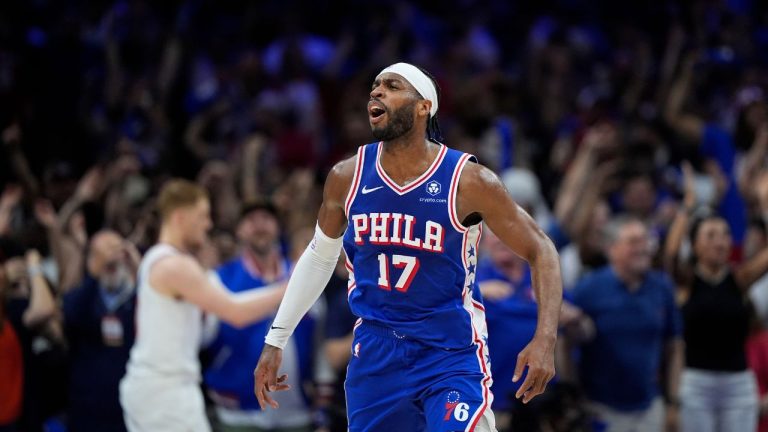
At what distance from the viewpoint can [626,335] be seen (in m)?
8.31

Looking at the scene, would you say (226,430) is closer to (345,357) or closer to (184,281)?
(345,357)

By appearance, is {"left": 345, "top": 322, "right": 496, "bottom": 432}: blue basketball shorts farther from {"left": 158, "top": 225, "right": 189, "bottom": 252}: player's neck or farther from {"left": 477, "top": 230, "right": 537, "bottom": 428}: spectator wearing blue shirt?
{"left": 477, "top": 230, "right": 537, "bottom": 428}: spectator wearing blue shirt

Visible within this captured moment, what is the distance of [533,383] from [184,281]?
246 cm

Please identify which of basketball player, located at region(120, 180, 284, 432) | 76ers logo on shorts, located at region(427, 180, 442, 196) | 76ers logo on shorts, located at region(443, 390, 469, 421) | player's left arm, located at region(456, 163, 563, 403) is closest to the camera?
76ers logo on shorts, located at region(443, 390, 469, 421)

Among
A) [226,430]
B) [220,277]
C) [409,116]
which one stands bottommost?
[226,430]

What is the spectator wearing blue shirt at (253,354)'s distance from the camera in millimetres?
7918

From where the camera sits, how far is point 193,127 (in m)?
12.2

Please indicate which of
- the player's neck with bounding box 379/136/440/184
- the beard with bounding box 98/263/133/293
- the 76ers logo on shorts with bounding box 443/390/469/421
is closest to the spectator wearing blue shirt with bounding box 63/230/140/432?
the beard with bounding box 98/263/133/293

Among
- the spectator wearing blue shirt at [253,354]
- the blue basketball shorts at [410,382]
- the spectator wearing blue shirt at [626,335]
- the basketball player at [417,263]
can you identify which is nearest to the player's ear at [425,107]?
the basketball player at [417,263]

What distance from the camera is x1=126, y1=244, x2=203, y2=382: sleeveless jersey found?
641cm

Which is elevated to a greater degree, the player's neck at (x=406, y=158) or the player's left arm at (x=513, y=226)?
the player's neck at (x=406, y=158)

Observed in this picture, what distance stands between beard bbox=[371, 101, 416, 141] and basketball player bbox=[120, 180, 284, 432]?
171 centimetres

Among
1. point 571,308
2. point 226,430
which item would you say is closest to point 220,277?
point 226,430

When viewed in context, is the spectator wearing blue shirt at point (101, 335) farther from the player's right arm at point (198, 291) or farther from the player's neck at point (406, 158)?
the player's neck at point (406, 158)
